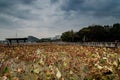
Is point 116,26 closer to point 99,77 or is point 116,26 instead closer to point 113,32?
point 113,32

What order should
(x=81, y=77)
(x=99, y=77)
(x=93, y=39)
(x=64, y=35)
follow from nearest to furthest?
(x=99, y=77)
(x=81, y=77)
(x=93, y=39)
(x=64, y=35)

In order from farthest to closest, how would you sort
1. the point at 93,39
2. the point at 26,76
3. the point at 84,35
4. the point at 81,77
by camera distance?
the point at 84,35 < the point at 93,39 < the point at 81,77 < the point at 26,76

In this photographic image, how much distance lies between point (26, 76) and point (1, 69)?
87cm

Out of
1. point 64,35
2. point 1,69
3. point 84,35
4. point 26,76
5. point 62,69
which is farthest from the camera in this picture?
point 64,35

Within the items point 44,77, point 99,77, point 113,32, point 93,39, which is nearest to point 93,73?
point 99,77

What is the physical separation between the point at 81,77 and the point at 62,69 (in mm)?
1112

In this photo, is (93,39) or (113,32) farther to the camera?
(93,39)

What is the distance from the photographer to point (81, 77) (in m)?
6.61

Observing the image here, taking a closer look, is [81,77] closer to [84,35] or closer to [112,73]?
[112,73]

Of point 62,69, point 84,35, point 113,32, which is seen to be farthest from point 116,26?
point 62,69

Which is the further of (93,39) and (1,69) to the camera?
(93,39)

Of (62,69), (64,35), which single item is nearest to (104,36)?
(64,35)

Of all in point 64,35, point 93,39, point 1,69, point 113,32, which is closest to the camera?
point 1,69

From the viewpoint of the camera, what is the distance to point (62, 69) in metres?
7.62
